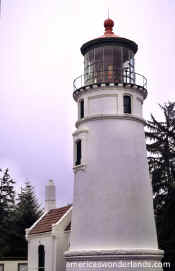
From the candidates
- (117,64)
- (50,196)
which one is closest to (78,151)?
(117,64)

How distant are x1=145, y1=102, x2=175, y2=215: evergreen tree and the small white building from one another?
6.54 metres

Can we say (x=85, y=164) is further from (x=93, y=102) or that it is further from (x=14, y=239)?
(x=14, y=239)

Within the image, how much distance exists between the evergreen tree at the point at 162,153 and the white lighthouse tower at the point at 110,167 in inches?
394

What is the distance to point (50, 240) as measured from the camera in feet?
83.5

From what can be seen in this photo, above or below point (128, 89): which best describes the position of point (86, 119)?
below

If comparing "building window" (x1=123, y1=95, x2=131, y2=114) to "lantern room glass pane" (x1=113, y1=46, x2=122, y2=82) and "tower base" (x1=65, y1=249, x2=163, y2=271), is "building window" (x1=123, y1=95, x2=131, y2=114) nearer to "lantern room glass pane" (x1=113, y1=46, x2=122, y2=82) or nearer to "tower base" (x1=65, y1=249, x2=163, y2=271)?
"lantern room glass pane" (x1=113, y1=46, x2=122, y2=82)

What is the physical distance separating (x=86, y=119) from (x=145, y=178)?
380 centimetres

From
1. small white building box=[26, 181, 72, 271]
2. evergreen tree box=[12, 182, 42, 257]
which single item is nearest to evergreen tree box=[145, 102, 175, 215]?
small white building box=[26, 181, 72, 271]

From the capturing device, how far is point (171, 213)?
2833 cm

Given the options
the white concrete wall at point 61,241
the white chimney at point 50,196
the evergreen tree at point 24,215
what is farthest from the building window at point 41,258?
the evergreen tree at point 24,215

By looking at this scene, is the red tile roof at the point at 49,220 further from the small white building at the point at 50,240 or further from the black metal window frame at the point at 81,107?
the black metal window frame at the point at 81,107

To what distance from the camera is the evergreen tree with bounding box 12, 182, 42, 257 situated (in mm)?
48438

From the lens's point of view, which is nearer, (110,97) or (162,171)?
(110,97)

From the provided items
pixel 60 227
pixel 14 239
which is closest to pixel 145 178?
pixel 60 227
